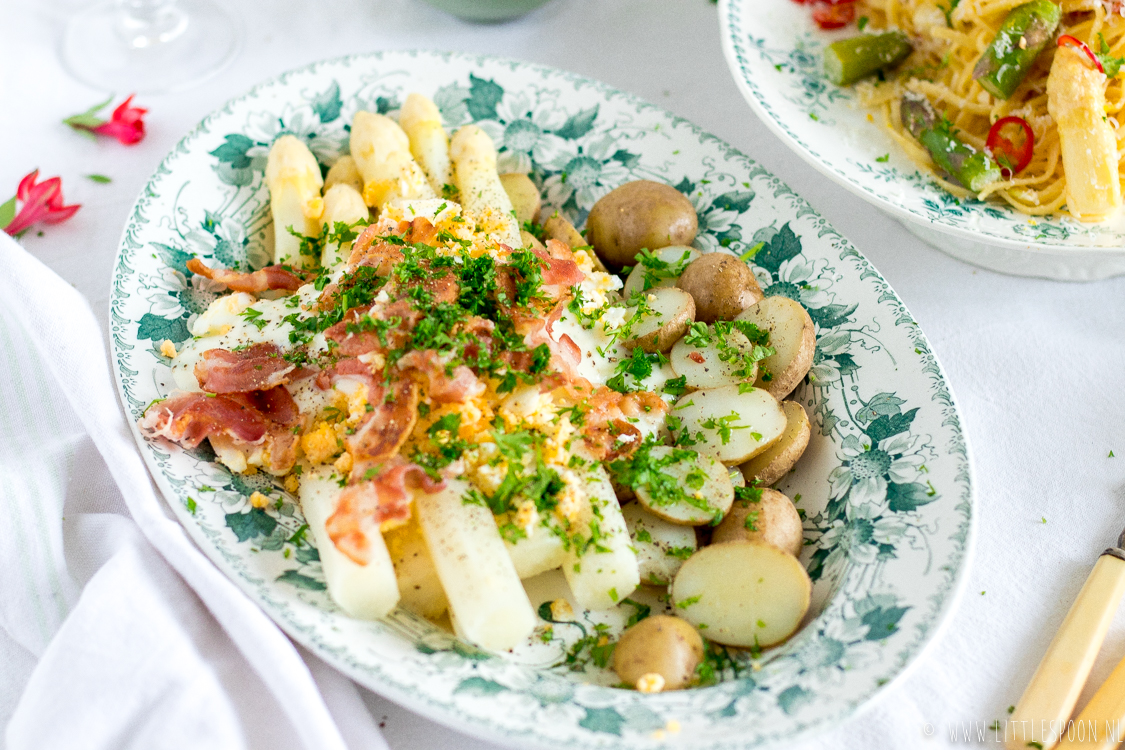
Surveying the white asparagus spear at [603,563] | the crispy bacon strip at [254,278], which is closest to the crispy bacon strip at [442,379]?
the white asparagus spear at [603,563]

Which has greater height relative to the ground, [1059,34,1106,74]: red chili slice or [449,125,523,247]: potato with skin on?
[1059,34,1106,74]: red chili slice

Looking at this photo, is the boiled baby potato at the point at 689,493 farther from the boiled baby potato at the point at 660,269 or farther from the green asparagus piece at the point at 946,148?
the green asparagus piece at the point at 946,148

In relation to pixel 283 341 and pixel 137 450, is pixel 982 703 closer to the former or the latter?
pixel 283 341

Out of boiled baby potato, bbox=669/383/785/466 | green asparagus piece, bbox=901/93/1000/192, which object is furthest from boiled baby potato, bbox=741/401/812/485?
green asparagus piece, bbox=901/93/1000/192

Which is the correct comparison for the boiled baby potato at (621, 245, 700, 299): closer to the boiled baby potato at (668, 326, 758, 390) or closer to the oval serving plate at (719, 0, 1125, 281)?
the boiled baby potato at (668, 326, 758, 390)

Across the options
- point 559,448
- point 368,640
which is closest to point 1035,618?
point 559,448

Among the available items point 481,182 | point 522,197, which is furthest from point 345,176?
point 522,197
